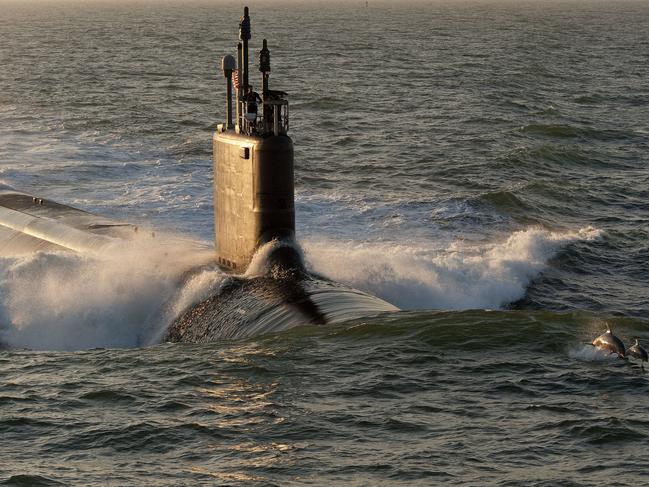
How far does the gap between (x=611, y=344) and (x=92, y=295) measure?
13991 mm

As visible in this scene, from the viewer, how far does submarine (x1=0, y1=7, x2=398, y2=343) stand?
2594 cm

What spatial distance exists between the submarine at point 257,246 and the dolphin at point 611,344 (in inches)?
214

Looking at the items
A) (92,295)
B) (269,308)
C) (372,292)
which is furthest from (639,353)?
(92,295)

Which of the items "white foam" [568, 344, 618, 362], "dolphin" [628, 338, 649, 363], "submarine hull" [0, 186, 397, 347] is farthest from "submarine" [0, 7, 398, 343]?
"dolphin" [628, 338, 649, 363]

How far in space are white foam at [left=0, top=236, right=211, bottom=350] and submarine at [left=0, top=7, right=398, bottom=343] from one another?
103cm

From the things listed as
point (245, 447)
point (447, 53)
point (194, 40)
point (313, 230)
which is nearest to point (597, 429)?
point (245, 447)

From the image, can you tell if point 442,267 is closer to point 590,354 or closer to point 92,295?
point 92,295

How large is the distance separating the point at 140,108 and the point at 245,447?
2017 inches

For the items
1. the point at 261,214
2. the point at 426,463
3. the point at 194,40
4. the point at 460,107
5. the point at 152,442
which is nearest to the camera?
the point at 426,463

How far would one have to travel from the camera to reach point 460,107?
67312 mm

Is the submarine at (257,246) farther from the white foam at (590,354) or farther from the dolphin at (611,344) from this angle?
the dolphin at (611,344)

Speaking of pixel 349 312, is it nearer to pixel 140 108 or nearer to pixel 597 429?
pixel 597 429

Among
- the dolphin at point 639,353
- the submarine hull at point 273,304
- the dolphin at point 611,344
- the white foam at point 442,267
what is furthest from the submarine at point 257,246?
the dolphin at point 639,353

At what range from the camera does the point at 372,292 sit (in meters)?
31.0
